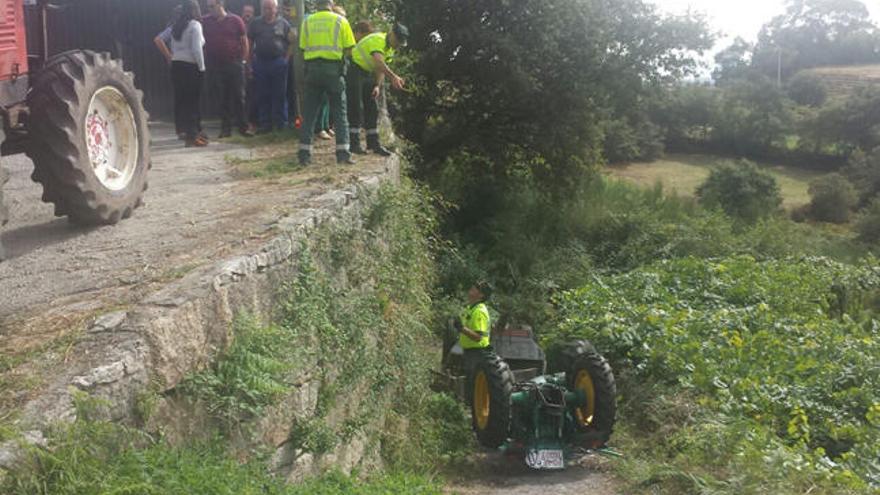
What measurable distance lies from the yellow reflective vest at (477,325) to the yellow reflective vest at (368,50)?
3.15m

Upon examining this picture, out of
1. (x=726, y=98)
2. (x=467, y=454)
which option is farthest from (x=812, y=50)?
(x=467, y=454)

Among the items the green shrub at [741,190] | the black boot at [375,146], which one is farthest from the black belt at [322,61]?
the green shrub at [741,190]

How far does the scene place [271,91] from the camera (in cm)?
1363

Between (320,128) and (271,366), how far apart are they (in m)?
7.80

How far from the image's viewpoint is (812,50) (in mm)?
81312

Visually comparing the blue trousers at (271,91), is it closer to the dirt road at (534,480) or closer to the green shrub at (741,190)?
the dirt road at (534,480)

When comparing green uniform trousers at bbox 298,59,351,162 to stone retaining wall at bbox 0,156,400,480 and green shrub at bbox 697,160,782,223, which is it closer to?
stone retaining wall at bbox 0,156,400,480

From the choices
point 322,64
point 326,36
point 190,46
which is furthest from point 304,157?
point 190,46

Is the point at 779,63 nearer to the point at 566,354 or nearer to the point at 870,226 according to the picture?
the point at 870,226

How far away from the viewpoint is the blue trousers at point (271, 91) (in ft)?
43.8

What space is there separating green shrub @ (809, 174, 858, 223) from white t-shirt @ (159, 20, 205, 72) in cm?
3169

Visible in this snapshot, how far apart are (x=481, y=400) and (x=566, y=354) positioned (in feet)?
3.78

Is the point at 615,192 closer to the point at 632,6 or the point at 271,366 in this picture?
the point at 632,6

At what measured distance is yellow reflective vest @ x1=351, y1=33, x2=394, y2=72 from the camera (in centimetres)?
1140
